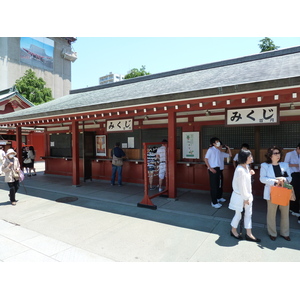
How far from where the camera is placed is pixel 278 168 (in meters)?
3.82

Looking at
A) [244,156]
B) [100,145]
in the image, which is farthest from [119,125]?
[244,156]

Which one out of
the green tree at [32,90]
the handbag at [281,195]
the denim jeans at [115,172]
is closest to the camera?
the handbag at [281,195]

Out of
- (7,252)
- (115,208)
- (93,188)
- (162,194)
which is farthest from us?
(93,188)

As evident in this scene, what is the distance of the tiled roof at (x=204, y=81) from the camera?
4.59 metres

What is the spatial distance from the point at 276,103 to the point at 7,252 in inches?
239

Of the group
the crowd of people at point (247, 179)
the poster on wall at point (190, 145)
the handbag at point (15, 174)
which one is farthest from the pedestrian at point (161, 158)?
the handbag at point (15, 174)

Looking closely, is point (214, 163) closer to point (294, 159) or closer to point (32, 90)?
point (294, 159)

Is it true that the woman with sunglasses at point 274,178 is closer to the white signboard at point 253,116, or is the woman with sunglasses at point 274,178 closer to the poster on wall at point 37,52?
the white signboard at point 253,116

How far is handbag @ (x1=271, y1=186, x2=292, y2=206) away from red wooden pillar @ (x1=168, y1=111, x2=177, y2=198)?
2.93 metres

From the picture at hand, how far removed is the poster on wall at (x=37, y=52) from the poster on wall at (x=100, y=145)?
3491 centimetres

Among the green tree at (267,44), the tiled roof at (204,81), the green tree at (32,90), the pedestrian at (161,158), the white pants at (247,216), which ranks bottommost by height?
the white pants at (247,216)

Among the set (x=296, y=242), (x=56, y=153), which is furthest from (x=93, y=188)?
(x=296, y=242)

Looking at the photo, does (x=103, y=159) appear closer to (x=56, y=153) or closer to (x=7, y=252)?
(x=56, y=153)

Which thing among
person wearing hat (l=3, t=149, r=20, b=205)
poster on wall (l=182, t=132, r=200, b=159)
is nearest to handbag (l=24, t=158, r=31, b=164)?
person wearing hat (l=3, t=149, r=20, b=205)
